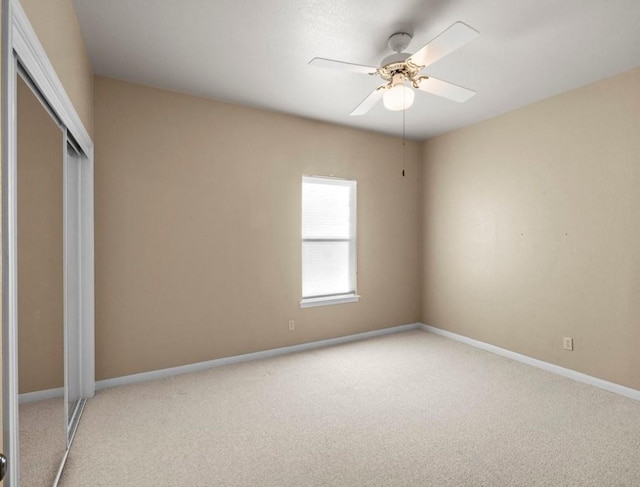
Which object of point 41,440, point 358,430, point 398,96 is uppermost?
point 398,96

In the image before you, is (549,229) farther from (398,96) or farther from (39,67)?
(39,67)

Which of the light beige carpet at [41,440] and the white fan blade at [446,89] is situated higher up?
the white fan blade at [446,89]

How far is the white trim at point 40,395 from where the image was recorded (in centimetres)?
138

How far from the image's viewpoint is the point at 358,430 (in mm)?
2451

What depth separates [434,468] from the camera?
2.05 meters

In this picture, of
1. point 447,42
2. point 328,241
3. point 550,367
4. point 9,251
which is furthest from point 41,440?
point 550,367

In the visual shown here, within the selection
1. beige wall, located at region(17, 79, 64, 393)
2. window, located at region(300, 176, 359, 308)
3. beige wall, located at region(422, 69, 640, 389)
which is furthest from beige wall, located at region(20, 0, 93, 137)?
beige wall, located at region(422, 69, 640, 389)

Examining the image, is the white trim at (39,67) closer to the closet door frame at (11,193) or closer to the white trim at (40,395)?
the closet door frame at (11,193)

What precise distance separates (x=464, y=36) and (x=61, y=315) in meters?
2.71

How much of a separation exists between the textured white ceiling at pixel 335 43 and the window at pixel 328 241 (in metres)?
1.16

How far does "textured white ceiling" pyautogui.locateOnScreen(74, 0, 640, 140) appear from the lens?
85.7 inches

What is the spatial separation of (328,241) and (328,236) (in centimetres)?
6

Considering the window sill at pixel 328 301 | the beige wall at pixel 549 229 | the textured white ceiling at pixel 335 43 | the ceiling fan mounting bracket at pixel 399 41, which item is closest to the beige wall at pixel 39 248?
the textured white ceiling at pixel 335 43

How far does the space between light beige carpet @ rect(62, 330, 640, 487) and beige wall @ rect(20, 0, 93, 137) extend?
2.21 meters
